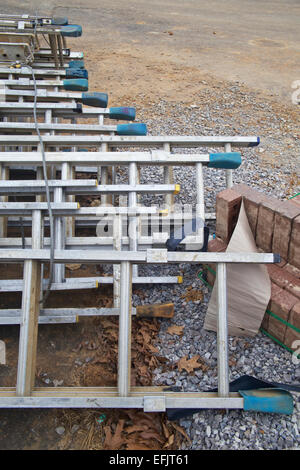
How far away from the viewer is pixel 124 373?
101 inches

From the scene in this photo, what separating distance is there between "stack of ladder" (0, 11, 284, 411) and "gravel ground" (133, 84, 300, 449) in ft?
0.96

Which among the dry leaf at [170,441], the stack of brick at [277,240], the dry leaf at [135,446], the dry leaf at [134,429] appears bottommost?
the dry leaf at [135,446]

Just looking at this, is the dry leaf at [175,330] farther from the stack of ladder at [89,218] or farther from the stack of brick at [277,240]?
the stack of brick at [277,240]

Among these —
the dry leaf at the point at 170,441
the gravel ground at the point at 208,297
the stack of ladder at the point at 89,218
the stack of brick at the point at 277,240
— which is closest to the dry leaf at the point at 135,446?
the dry leaf at the point at 170,441

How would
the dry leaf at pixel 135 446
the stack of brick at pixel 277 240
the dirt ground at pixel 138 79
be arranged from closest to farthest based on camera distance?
the dry leaf at pixel 135 446, the dirt ground at pixel 138 79, the stack of brick at pixel 277 240

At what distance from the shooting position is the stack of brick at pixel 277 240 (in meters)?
3.15

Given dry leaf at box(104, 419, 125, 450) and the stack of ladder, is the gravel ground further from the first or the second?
dry leaf at box(104, 419, 125, 450)

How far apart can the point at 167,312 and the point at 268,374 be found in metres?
1.12

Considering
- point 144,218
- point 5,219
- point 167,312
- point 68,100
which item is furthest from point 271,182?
point 5,219

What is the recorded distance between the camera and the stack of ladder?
102 inches

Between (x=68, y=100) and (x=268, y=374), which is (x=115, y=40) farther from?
(x=268, y=374)

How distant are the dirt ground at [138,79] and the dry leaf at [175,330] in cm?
15

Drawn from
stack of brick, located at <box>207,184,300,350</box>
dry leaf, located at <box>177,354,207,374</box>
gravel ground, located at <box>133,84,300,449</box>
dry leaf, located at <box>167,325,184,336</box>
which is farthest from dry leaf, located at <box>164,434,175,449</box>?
stack of brick, located at <box>207,184,300,350</box>

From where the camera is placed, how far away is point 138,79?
9.48 m
